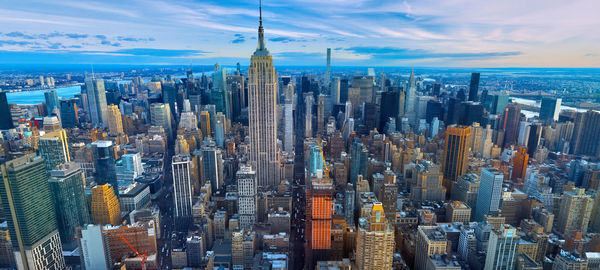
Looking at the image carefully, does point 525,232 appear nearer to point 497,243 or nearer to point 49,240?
point 497,243

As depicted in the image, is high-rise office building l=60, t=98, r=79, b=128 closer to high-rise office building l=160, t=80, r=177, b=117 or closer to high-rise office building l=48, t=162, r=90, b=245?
high-rise office building l=160, t=80, r=177, b=117

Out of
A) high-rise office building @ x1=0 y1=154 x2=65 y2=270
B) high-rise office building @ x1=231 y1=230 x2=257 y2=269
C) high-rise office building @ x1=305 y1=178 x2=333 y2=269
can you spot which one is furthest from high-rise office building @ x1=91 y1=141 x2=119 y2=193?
high-rise office building @ x1=305 y1=178 x2=333 y2=269

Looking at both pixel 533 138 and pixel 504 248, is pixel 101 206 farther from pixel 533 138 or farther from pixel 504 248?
pixel 533 138

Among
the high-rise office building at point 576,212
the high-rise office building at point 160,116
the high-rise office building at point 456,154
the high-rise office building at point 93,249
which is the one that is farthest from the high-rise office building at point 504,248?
the high-rise office building at point 160,116

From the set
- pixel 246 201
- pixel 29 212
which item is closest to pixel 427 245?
pixel 246 201

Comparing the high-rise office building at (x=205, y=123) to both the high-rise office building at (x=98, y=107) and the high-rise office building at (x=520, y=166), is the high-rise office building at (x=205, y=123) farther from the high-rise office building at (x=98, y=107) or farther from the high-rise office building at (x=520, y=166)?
the high-rise office building at (x=520, y=166)
